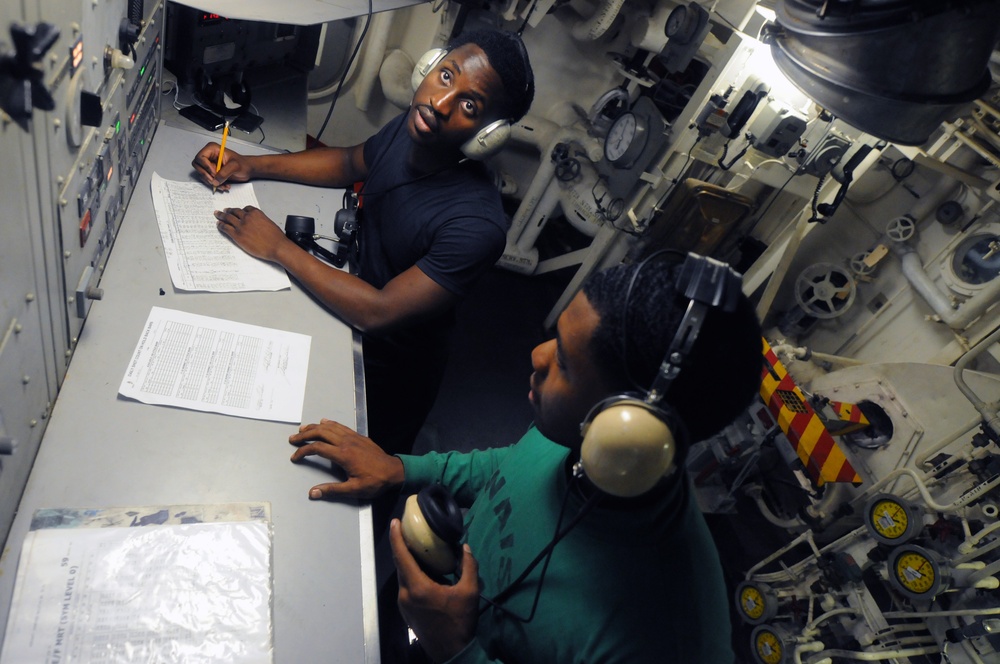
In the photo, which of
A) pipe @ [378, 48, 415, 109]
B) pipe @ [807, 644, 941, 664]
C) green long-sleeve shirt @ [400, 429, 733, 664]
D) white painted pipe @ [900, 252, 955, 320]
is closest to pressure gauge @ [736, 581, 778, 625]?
pipe @ [807, 644, 941, 664]

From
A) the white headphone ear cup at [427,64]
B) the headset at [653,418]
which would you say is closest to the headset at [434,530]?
the headset at [653,418]

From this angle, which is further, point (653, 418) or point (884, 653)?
point (884, 653)

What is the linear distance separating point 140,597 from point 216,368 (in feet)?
1.34

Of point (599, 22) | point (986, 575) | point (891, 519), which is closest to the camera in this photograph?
point (986, 575)

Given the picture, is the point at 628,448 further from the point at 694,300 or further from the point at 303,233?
the point at 303,233

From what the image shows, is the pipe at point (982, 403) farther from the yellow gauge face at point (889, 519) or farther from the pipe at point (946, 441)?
the yellow gauge face at point (889, 519)

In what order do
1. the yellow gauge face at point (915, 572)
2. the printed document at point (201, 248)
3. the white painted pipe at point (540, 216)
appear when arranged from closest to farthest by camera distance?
the printed document at point (201, 248), the yellow gauge face at point (915, 572), the white painted pipe at point (540, 216)

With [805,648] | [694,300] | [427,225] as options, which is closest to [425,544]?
[694,300]

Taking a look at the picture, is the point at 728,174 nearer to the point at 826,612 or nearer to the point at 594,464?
the point at 826,612

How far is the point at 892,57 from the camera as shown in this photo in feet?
3.30

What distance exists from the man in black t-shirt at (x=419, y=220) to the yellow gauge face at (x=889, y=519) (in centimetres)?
134

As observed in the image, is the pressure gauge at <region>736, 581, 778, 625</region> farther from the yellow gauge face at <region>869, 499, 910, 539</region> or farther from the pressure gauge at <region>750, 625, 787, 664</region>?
the yellow gauge face at <region>869, 499, 910, 539</region>

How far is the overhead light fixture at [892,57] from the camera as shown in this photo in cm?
96

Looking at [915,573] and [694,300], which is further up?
[694,300]
